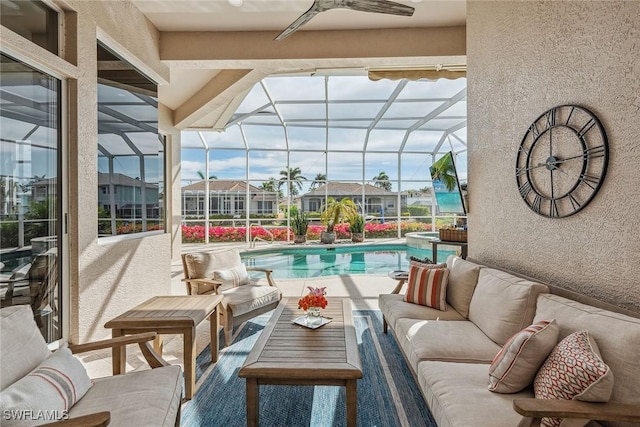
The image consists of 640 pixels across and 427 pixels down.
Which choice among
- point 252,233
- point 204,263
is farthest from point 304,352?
point 252,233

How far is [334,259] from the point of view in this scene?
30.0 feet

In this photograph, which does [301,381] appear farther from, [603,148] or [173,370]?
[603,148]

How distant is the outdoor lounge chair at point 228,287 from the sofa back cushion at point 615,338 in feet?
8.34

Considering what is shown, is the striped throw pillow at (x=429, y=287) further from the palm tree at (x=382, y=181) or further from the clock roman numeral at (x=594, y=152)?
the palm tree at (x=382, y=181)

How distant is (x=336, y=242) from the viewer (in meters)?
10.8

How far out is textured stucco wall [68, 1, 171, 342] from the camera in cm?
288

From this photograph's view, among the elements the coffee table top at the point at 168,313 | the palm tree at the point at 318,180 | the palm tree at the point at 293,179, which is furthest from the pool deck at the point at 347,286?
the palm tree at the point at 318,180

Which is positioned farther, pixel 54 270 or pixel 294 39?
pixel 294 39

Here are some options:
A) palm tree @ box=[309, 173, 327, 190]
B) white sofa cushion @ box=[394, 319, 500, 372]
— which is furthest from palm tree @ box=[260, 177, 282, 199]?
white sofa cushion @ box=[394, 319, 500, 372]

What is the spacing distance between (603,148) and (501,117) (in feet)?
3.91

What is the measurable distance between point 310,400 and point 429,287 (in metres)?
1.42

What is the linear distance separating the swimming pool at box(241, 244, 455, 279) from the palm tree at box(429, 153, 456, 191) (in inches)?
130

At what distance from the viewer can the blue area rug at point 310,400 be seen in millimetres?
2059

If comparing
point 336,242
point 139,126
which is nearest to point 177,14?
point 139,126
